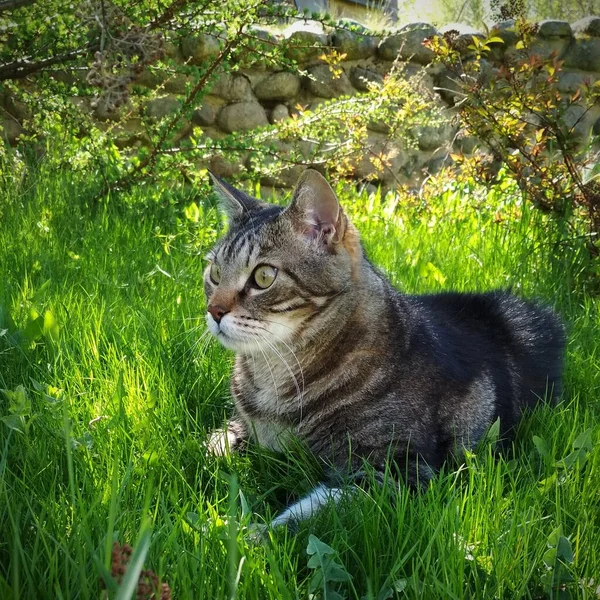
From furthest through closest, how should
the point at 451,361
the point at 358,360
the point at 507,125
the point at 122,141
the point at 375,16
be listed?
the point at 375,16 < the point at 122,141 < the point at 507,125 < the point at 451,361 < the point at 358,360

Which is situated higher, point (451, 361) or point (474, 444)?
point (451, 361)

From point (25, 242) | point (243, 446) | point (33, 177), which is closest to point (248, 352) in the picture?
point (243, 446)

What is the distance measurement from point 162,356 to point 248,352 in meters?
0.41

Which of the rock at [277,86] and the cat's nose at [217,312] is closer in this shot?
the cat's nose at [217,312]

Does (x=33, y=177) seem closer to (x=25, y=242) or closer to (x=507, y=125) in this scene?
(x=25, y=242)

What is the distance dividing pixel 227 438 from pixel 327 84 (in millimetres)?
5442

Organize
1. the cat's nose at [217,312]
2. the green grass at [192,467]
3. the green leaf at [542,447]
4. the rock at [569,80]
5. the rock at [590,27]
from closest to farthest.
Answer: the green grass at [192,467] → the green leaf at [542,447] → the cat's nose at [217,312] → the rock at [569,80] → the rock at [590,27]

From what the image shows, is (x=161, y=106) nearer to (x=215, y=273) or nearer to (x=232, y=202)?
(x=232, y=202)

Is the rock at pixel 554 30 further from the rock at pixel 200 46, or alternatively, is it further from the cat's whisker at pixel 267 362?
the cat's whisker at pixel 267 362

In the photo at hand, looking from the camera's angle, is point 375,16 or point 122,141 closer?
point 122,141

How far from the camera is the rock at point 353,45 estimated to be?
21.5ft

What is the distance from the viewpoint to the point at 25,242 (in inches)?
132

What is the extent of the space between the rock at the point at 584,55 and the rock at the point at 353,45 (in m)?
2.34

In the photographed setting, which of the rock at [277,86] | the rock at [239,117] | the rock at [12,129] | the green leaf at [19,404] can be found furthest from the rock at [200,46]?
the green leaf at [19,404]
